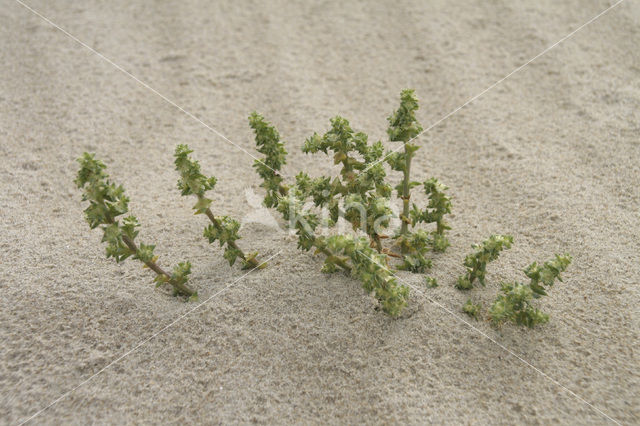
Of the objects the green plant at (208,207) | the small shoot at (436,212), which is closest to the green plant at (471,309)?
the small shoot at (436,212)

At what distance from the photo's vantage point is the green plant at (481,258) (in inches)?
82.7

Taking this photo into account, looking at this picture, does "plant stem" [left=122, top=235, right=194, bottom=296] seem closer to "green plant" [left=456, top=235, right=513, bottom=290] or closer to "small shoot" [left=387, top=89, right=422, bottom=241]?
"small shoot" [left=387, top=89, right=422, bottom=241]

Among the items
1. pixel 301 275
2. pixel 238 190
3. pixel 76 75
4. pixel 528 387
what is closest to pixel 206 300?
pixel 301 275

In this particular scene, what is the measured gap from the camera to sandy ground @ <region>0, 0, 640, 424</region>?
2.03m

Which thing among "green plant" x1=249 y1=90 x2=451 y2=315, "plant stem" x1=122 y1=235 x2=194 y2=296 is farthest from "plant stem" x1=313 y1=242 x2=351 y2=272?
"plant stem" x1=122 y1=235 x2=194 y2=296

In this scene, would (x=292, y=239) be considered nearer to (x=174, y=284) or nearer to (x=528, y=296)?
(x=174, y=284)

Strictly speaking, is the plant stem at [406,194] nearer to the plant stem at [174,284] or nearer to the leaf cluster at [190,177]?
the leaf cluster at [190,177]

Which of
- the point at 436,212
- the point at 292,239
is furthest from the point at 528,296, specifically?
the point at 292,239

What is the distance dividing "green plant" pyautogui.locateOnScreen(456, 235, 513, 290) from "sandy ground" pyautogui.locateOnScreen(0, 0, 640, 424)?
0.07 meters

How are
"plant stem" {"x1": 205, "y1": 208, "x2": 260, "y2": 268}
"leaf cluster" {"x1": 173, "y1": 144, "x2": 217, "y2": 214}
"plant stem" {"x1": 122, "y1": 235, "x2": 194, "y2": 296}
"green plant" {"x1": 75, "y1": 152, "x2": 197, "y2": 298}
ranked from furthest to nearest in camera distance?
1. "plant stem" {"x1": 205, "y1": 208, "x2": 260, "y2": 268}
2. "plant stem" {"x1": 122, "y1": 235, "x2": 194, "y2": 296}
3. "leaf cluster" {"x1": 173, "y1": 144, "x2": 217, "y2": 214}
4. "green plant" {"x1": 75, "y1": 152, "x2": 197, "y2": 298}

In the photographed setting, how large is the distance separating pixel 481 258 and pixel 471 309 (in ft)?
0.64

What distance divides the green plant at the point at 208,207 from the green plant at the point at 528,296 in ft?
3.16

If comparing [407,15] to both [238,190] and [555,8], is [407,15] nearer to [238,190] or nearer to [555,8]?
[555,8]

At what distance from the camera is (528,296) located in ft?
6.68
